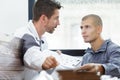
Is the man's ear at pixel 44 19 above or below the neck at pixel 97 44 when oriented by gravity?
above

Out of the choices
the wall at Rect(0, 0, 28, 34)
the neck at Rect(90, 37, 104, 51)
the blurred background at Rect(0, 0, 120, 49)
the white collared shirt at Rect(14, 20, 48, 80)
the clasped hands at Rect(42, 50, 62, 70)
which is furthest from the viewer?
the blurred background at Rect(0, 0, 120, 49)

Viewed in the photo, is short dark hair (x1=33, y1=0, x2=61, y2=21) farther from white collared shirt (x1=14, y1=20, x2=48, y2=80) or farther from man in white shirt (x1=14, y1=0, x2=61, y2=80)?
white collared shirt (x1=14, y1=20, x2=48, y2=80)

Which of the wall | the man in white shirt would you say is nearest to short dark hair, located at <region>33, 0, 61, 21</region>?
the man in white shirt

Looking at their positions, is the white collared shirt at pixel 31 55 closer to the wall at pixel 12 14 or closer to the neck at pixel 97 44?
the neck at pixel 97 44

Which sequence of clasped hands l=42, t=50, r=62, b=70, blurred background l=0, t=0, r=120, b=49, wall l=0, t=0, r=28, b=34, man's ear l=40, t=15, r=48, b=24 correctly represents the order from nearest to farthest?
clasped hands l=42, t=50, r=62, b=70, man's ear l=40, t=15, r=48, b=24, wall l=0, t=0, r=28, b=34, blurred background l=0, t=0, r=120, b=49

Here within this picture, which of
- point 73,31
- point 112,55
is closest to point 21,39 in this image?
point 112,55

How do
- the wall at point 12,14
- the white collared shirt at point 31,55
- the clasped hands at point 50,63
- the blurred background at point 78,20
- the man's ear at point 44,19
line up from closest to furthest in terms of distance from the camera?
the clasped hands at point 50,63 < the white collared shirt at point 31,55 < the man's ear at point 44,19 < the wall at point 12,14 < the blurred background at point 78,20

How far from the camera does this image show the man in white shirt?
1.23 m

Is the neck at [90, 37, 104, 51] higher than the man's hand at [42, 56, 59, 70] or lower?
Result: lower

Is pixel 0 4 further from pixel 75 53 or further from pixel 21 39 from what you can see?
pixel 21 39

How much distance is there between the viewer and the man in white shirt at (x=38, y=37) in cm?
123

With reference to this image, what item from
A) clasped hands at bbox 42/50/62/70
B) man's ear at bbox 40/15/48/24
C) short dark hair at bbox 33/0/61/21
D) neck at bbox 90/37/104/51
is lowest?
neck at bbox 90/37/104/51

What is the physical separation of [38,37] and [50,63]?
0.72 metres

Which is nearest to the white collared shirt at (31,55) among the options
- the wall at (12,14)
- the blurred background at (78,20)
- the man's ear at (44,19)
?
the man's ear at (44,19)
